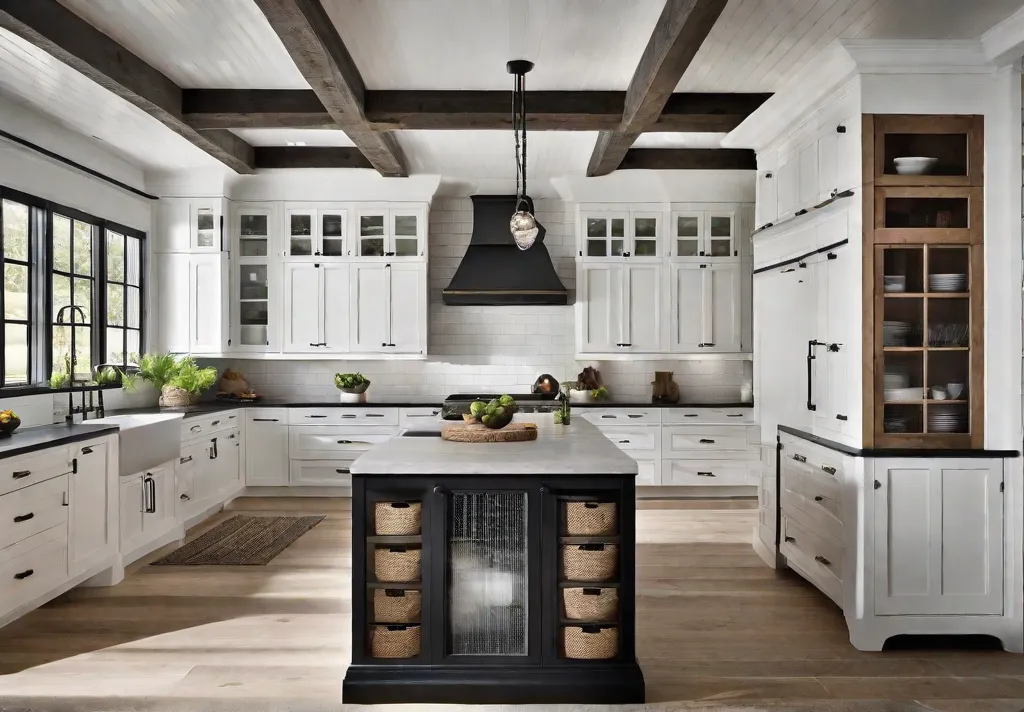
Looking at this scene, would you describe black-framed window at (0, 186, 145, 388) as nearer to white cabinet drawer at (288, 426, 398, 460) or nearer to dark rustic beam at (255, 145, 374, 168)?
dark rustic beam at (255, 145, 374, 168)

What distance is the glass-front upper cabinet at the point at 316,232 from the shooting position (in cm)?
684

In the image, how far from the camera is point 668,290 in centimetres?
689

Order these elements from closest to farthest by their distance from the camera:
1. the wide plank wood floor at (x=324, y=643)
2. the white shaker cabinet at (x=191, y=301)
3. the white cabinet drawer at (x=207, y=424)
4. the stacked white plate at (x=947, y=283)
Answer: the wide plank wood floor at (x=324, y=643), the stacked white plate at (x=947, y=283), the white cabinet drawer at (x=207, y=424), the white shaker cabinet at (x=191, y=301)

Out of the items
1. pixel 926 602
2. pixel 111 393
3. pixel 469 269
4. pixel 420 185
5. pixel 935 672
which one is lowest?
pixel 935 672

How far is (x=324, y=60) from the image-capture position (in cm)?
366

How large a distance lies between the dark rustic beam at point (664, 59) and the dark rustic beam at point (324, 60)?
1561 mm

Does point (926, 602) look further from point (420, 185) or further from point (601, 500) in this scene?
point (420, 185)

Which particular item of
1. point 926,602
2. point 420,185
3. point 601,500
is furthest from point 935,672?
point 420,185

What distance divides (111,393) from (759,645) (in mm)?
4875

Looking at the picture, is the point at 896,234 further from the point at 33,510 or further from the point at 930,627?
the point at 33,510

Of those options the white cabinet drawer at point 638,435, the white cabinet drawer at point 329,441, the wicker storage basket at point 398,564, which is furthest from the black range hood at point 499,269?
the wicker storage basket at point 398,564

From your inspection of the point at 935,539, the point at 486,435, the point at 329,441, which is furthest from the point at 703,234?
the point at 486,435

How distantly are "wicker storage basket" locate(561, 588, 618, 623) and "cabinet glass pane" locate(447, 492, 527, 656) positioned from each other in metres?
0.18

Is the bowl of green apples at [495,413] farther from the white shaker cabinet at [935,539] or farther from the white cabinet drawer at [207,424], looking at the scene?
the white cabinet drawer at [207,424]
